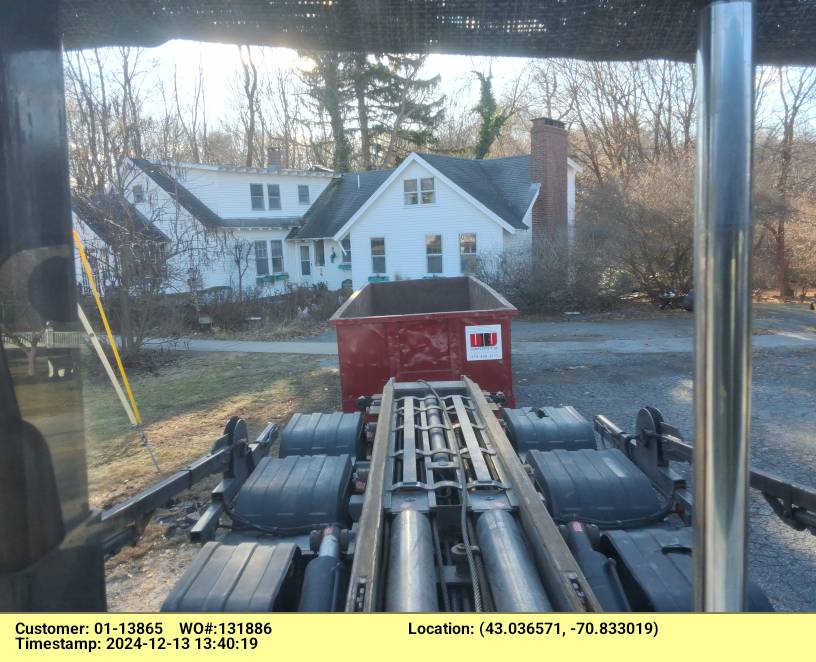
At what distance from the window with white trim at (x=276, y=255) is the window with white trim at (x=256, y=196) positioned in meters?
1.76

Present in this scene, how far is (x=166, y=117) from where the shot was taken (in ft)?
55.8

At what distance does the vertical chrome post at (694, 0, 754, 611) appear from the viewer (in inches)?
41.9

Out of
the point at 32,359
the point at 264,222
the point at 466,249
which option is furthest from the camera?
the point at 264,222

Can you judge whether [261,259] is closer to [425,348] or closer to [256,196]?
[256,196]

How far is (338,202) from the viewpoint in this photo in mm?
32781

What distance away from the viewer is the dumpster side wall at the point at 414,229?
26578 millimetres

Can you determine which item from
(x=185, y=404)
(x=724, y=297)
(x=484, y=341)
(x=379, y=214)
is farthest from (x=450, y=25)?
(x=379, y=214)

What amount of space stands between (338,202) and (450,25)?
31.7 m

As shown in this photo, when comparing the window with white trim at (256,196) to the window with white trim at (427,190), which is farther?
the window with white trim at (256,196)

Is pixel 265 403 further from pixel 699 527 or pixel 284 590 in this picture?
pixel 699 527

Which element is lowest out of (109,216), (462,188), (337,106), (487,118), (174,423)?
(174,423)

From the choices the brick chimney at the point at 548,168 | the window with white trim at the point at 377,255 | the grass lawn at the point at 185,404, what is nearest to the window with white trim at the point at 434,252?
the window with white trim at the point at 377,255

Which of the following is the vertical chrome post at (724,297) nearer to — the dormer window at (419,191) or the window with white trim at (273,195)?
the dormer window at (419,191)

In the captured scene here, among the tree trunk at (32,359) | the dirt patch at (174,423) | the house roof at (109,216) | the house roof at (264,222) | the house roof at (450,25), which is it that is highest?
the house roof at (264,222)
